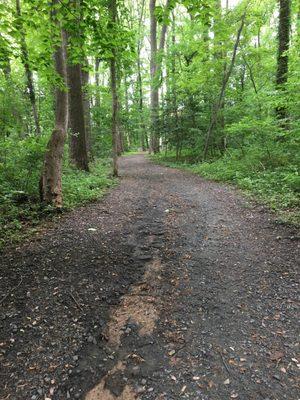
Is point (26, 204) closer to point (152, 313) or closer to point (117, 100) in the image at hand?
point (152, 313)

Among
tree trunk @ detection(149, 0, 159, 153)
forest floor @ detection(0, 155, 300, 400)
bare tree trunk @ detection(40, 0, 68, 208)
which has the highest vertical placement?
tree trunk @ detection(149, 0, 159, 153)

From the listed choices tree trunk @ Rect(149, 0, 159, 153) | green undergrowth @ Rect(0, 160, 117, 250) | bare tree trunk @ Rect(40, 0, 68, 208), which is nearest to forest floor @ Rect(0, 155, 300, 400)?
green undergrowth @ Rect(0, 160, 117, 250)

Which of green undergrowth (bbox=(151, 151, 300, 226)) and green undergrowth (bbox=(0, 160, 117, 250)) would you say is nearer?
green undergrowth (bbox=(0, 160, 117, 250))

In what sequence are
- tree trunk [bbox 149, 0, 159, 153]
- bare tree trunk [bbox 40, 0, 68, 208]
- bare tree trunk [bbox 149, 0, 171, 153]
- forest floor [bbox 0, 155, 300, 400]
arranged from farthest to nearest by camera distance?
1. tree trunk [bbox 149, 0, 159, 153]
2. bare tree trunk [bbox 149, 0, 171, 153]
3. bare tree trunk [bbox 40, 0, 68, 208]
4. forest floor [bbox 0, 155, 300, 400]

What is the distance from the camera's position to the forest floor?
7.68ft

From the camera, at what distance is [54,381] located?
235 cm

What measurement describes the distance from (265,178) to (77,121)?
6.95m

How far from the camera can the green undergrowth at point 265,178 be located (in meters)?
6.21

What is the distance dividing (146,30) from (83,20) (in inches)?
1246

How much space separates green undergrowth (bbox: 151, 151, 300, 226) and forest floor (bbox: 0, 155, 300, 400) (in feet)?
3.15

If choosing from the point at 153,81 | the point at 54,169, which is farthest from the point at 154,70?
the point at 54,169

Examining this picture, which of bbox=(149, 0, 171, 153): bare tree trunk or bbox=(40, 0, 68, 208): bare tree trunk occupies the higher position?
bbox=(149, 0, 171, 153): bare tree trunk

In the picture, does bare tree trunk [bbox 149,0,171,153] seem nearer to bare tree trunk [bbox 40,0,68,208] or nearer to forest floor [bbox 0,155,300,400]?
bare tree trunk [bbox 40,0,68,208]

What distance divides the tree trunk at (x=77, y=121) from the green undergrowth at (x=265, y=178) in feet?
16.1
